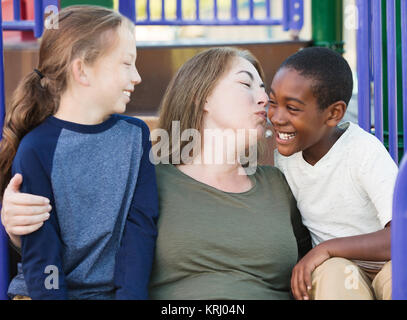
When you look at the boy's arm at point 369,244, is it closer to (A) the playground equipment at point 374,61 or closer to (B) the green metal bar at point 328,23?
(A) the playground equipment at point 374,61

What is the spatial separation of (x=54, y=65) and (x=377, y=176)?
1074 mm

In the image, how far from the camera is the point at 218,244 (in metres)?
1.95

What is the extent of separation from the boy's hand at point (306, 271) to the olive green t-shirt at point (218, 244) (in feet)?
0.27

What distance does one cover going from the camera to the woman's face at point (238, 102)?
6.81 feet

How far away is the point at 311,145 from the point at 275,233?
34 cm

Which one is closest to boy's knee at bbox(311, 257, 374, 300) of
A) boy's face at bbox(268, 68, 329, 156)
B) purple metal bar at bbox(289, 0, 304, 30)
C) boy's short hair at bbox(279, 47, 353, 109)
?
boy's face at bbox(268, 68, 329, 156)

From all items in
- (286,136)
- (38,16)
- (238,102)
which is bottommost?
(286,136)

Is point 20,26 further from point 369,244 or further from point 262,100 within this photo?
point 369,244

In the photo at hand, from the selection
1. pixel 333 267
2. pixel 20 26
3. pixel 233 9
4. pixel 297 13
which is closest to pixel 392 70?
pixel 333 267

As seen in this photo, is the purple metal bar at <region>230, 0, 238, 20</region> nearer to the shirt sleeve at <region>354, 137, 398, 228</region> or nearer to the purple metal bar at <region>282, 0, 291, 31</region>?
the purple metal bar at <region>282, 0, 291, 31</region>

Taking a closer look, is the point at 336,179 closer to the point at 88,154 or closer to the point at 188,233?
the point at 188,233

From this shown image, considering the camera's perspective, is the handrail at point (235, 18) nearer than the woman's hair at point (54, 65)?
No

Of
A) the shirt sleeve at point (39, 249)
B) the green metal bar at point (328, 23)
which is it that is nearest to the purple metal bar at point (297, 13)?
the green metal bar at point (328, 23)
